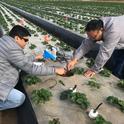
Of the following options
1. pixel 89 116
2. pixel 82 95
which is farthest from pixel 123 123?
pixel 82 95

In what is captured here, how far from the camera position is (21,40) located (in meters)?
7.60

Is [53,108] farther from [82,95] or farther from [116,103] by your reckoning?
[116,103]

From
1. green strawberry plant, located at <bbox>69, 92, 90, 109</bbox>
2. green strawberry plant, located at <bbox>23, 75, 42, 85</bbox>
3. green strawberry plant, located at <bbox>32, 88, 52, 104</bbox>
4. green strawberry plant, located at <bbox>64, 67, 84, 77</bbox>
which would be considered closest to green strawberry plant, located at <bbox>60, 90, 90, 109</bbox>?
green strawberry plant, located at <bbox>69, 92, 90, 109</bbox>

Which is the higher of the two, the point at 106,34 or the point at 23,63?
the point at 106,34

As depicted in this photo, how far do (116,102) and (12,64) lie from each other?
8.36 feet

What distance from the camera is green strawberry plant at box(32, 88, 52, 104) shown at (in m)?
7.89

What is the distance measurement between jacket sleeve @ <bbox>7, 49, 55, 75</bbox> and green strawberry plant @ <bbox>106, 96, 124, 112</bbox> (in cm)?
150

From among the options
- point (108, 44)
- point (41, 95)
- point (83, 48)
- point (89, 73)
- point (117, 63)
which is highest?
point (108, 44)

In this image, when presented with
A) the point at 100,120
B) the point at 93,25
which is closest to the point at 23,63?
the point at 93,25

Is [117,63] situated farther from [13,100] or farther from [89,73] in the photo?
[13,100]

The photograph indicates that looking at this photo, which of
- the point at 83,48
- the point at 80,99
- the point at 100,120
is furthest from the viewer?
the point at 83,48

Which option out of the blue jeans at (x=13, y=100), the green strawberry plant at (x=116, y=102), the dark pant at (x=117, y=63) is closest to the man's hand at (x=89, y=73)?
the dark pant at (x=117, y=63)

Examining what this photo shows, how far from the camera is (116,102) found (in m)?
7.77

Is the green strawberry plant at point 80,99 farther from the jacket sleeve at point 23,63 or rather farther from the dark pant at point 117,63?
the dark pant at point 117,63
